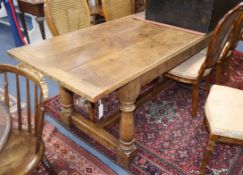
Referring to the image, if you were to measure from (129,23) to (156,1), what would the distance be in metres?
0.27

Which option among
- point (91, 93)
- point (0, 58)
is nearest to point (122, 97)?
point (91, 93)

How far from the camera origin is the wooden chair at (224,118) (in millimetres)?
1437

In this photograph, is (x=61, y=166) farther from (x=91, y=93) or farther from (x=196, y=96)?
(x=196, y=96)

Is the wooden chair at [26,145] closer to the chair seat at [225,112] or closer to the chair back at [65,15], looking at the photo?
the chair back at [65,15]

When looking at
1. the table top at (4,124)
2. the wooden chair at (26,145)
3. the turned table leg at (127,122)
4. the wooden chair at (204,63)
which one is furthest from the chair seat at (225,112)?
the table top at (4,124)

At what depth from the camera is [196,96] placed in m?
2.06

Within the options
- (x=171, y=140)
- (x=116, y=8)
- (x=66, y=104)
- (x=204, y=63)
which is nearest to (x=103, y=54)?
(x=66, y=104)

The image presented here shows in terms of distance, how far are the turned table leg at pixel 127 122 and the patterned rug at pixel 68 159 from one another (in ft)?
0.45

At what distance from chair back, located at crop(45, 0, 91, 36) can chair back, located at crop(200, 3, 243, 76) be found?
1.05m

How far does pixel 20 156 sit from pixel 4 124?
12.2 inches

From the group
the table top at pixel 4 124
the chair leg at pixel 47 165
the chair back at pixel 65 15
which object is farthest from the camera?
the chair back at pixel 65 15

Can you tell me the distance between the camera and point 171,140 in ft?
6.36

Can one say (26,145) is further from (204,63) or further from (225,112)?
(204,63)

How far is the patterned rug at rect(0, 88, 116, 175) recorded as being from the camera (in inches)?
66.7
